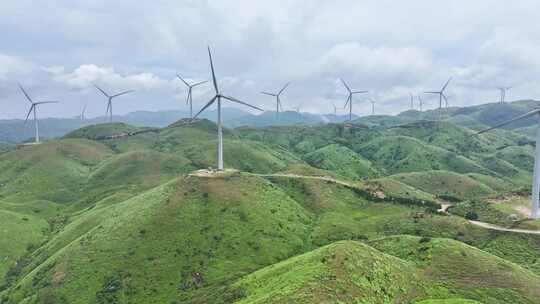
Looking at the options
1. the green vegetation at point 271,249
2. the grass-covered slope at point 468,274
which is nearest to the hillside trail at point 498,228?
the green vegetation at point 271,249

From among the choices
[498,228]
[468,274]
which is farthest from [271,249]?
[498,228]

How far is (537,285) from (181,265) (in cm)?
9043

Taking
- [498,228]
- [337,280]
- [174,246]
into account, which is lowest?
[174,246]

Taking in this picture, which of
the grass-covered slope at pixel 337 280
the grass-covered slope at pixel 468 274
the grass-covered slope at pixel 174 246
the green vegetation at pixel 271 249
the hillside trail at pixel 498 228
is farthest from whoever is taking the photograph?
the hillside trail at pixel 498 228

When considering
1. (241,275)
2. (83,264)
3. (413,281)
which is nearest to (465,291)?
(413,281)

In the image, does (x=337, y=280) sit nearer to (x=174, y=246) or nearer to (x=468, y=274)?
(x=468, y=274)

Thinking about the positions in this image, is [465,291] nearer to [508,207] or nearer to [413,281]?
[413,281]

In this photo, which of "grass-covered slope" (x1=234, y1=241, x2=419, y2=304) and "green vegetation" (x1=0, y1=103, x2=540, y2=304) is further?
"green vegetation" (x1=0, y1=103, x2=540, y2=304)

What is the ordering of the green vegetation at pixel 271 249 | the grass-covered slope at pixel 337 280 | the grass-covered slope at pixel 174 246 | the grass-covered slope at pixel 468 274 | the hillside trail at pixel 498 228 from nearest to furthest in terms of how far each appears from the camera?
the grass-covered slope at pixel 337 280
the green vegetation at pixel 271 249
the grass-covered slope at pixel 468 274
the grass-covered slope at pixel 174 246
the hillside trail at pixel 498 228

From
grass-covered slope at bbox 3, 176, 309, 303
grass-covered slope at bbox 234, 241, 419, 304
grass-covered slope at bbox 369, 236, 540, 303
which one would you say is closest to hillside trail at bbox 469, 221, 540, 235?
grass-covered slope at bbox 369, 236, 540, 303

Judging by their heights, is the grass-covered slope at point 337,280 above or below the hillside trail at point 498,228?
above

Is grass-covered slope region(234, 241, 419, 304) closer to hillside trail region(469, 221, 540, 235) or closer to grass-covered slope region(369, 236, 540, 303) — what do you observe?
grass-covered slope region(369, 236, 540, 303)

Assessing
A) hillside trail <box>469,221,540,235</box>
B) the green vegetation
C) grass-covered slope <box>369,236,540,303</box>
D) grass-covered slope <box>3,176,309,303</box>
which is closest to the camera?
the green vegetation

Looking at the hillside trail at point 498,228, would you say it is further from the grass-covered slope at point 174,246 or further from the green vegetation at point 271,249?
the grass-covered slope at point 174,246
